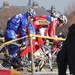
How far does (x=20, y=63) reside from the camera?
10.9 metres

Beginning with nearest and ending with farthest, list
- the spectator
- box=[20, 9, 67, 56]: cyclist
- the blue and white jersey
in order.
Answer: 1. the spectator
2. the blue and white jersey
3. box=[20, 9, 67, 56]: cyclist

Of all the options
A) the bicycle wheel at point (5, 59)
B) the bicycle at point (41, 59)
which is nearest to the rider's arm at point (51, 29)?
the bicycle at point (41, 59)

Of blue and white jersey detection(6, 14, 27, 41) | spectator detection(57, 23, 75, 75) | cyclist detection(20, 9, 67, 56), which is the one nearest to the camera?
spectator detection(57, 23, 75, 75)

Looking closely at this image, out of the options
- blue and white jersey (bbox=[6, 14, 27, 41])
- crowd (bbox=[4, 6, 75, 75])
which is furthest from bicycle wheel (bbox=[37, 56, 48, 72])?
blue and white jersey (bbox=[6, 14, 27, 41])

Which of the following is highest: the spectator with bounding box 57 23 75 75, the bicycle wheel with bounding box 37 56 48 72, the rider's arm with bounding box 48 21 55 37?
the rider's arm with bounding box 48 21 55 37

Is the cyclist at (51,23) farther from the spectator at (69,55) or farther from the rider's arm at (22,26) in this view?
the spectator at (69,55)

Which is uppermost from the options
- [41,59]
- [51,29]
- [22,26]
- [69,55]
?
[22,26]

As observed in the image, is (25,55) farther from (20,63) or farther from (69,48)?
(69,48)

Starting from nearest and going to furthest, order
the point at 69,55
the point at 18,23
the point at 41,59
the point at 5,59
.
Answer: the point at 69,55 < the point at 18,23 < the point at 5,59 < the point at 41,59

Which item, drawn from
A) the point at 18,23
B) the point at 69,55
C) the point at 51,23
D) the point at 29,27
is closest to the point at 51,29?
the point at 51,23

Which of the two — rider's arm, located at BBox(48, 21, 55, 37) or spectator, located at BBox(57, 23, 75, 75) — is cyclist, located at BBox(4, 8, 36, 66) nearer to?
rider's arm, located at BBox(48, 21, 55, 37)

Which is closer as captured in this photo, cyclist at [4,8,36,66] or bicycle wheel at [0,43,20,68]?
cyclist at [4,8,36,66]

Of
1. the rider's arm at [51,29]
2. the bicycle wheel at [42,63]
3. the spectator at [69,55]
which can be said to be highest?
the rider's arm at [51,29]

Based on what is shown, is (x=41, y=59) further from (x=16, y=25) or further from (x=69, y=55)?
(x=69, y=55)
